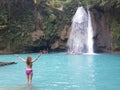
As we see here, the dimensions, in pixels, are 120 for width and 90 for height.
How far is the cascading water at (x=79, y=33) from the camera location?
163ft

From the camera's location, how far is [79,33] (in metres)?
50.7

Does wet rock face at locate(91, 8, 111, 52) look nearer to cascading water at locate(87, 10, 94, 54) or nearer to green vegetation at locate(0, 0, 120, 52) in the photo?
cascading water at locate(87, 10, 94, 54)

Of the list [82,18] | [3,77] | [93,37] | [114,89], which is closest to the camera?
[114,89]

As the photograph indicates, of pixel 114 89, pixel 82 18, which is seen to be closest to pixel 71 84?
pixel 114 89

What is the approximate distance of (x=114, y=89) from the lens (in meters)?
14.5

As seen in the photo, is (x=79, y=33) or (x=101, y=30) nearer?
(x=101, y=30)

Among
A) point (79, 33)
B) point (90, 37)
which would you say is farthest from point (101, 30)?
point (79, 33)

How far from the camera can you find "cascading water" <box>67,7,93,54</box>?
163ft

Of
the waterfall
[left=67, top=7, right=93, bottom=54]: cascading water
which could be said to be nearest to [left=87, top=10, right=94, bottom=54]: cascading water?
the waterfall

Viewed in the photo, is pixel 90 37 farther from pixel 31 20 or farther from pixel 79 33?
pixel 31 20

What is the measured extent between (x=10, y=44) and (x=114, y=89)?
3597 cm

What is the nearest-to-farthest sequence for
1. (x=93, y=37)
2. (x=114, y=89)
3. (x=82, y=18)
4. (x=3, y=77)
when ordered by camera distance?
(x=114, y=89), (x=3, y=77), (x=93, y=37), (x=82, y=18)

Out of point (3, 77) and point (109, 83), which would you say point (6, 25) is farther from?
point (109, 83)

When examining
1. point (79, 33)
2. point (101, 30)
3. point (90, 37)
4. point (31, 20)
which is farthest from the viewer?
point (31, 20)
